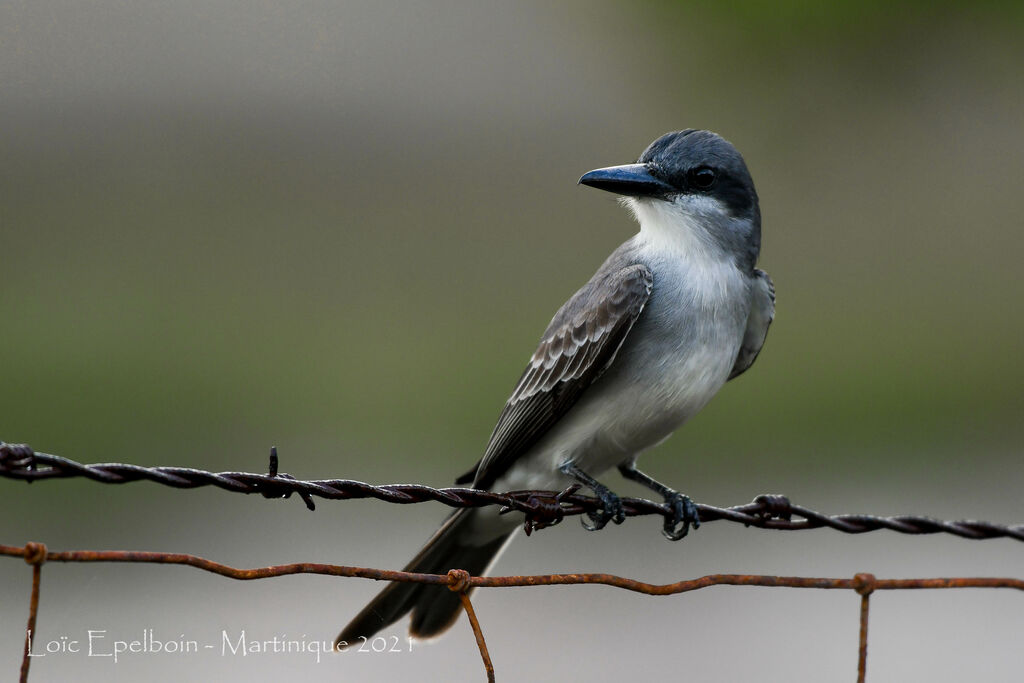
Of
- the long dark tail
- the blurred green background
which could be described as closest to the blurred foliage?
the blurred green background

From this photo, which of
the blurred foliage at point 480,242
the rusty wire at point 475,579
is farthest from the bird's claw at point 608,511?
the blurred foliage at point 480,242

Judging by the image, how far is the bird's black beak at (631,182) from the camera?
4254mm

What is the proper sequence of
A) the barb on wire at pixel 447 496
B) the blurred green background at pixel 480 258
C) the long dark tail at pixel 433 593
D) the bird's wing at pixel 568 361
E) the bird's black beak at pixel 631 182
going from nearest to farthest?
the barb on wire at pixel 447 496, the long dark tail at pixel 433 593, the bird's wing at pixel 568 361, the bird's black beak at pixel 631 182, the blurred green background at pixel 480 258

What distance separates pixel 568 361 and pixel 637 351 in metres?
0.23

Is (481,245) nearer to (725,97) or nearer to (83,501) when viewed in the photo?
(725,97)

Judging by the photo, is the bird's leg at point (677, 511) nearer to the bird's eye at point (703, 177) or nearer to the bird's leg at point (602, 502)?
the bird's leg at point (602, 502)

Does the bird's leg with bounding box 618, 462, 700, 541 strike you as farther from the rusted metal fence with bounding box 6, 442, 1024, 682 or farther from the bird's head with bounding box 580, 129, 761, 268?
the bird's head with bounding box 580, 129, 761, 268

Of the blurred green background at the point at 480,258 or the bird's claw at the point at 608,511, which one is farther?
the blurred green background at the point at 480,258

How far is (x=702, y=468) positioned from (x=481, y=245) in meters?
4.54

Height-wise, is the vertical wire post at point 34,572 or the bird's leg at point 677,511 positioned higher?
the bird's leg at point 677,511

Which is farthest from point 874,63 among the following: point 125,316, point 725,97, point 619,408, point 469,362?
point 619,408

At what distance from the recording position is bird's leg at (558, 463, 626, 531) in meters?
3.69

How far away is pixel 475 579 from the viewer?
108 inches

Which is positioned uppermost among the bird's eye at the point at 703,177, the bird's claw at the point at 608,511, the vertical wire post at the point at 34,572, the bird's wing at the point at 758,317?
the bird's eye at the point at 703,177
